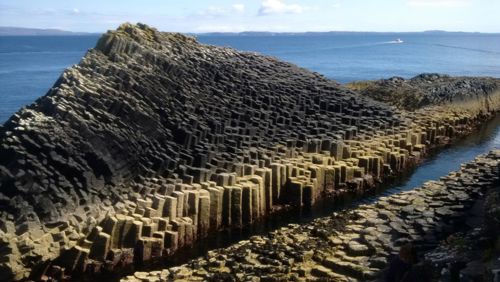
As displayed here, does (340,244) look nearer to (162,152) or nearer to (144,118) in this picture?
(162,152)

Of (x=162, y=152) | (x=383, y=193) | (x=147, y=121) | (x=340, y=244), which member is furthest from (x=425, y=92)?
(x=340, y=244)

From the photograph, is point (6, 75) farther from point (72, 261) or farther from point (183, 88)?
point (72, 261)

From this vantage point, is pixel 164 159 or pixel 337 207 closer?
pixel 164 159

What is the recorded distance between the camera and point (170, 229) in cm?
1672

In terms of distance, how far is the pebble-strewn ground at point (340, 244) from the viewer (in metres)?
13.7

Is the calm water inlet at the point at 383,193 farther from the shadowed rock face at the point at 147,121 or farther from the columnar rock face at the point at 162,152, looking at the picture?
the shadowed rock face at the point at 147,121

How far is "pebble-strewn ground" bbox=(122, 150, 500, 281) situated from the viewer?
44.9 feet

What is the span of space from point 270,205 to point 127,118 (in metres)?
5.96

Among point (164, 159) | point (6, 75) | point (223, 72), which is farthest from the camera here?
point (6, 75)

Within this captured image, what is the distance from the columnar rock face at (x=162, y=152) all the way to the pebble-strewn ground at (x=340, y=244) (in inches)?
84.0

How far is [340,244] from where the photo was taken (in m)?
15.4

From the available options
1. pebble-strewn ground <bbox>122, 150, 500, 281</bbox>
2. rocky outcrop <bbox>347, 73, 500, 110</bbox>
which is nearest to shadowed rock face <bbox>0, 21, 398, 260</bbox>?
pebble-strewn ground <bbox>122, 150, 500, 281</bbox>

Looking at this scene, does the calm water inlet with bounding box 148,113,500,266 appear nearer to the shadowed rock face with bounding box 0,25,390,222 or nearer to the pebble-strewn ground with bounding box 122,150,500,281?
the pebble-strewn ground with bounding box 122,150,500,281

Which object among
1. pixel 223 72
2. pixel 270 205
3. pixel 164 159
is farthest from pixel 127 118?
pixel 223 72
